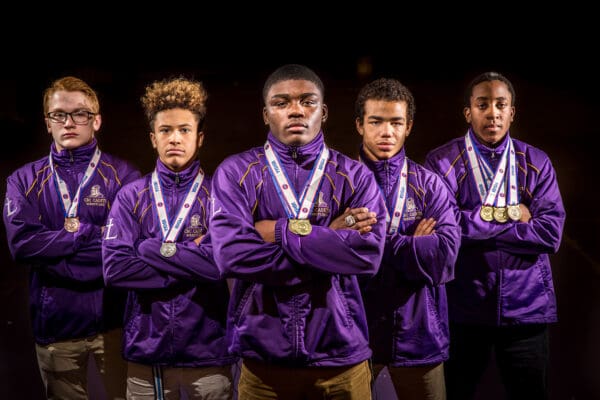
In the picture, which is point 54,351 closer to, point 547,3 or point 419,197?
point 419,197

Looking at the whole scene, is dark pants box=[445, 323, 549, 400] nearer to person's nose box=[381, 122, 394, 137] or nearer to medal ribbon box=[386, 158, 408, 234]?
medal ribbon box=[386, 158, 408, 234]

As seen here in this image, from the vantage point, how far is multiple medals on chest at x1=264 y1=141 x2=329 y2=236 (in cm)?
257

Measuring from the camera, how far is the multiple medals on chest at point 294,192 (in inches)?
101

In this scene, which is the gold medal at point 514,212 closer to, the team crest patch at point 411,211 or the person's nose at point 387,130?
the team crest patch at point 411,211

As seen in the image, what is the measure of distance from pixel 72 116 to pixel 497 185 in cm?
236

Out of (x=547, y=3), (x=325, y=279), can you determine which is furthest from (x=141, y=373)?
(x=547, y=3)

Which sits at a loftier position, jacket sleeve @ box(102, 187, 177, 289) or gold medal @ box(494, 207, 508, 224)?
gold medal @ box(494, 207, 508, 224)

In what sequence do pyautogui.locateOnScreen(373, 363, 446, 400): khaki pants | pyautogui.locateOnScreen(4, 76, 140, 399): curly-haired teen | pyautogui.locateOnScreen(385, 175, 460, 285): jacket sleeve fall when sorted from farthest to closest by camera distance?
pyautogui.locateOnScreen(4, 76, 140, 399): curly-haired teen < pyautogui.locateOnScreen(373, 363, 446, 400): khaki pants < pyautogui.locateOnScreen(385, 175, 460, 285): jacket sleeve

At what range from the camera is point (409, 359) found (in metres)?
2.89

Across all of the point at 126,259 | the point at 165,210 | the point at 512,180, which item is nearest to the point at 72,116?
the point at 165,210

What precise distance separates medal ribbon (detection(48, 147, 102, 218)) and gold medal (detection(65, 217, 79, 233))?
0.08ft

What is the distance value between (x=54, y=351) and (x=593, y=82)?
7.66m

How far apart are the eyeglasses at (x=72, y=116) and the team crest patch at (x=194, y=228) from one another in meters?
0.92

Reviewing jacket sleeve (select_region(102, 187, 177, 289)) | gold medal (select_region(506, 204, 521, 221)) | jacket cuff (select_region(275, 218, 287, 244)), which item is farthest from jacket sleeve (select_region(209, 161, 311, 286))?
gold medal (select_region(506, 204, 521, 221))
